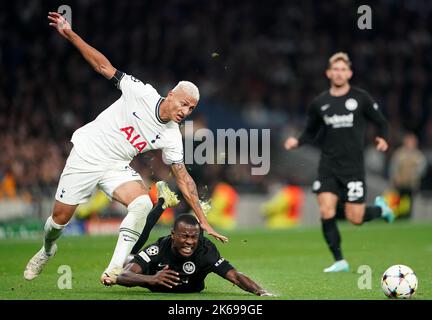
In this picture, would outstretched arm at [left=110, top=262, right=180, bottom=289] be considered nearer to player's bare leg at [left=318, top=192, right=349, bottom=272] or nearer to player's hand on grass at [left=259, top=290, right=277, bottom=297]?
player's hand on grass at [left=259, top=290, right=277, bottom=297]

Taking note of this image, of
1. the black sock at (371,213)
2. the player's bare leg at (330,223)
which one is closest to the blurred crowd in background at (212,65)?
the black sock at (371,213)

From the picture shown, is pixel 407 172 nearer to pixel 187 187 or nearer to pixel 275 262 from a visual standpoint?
pixel 275 262

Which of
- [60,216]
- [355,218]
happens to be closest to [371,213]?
[355,218]

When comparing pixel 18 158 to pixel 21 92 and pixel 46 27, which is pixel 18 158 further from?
pixel 46 27

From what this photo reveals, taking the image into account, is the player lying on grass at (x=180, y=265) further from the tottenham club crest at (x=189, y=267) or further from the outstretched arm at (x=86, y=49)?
the outstretched arm at (x=86, y=49)

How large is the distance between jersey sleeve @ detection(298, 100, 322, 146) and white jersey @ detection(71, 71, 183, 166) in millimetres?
3212

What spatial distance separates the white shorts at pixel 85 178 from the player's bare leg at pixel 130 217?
9cm

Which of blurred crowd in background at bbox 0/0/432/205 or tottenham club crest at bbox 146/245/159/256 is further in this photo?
blurred crowd in background at bbox 0/0/432/205

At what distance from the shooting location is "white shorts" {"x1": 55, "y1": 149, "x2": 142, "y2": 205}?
970cm

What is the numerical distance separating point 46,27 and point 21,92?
8.89 feet

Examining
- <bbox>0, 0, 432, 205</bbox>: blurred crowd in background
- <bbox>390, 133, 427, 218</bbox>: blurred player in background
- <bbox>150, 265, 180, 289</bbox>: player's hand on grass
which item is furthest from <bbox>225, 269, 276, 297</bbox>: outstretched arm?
<bbox>390, 133, 427, 218</bbox>: blurred player in background

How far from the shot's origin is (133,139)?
31.9 ft

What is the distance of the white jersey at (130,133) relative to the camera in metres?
9.63

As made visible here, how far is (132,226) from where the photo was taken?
371 inches
